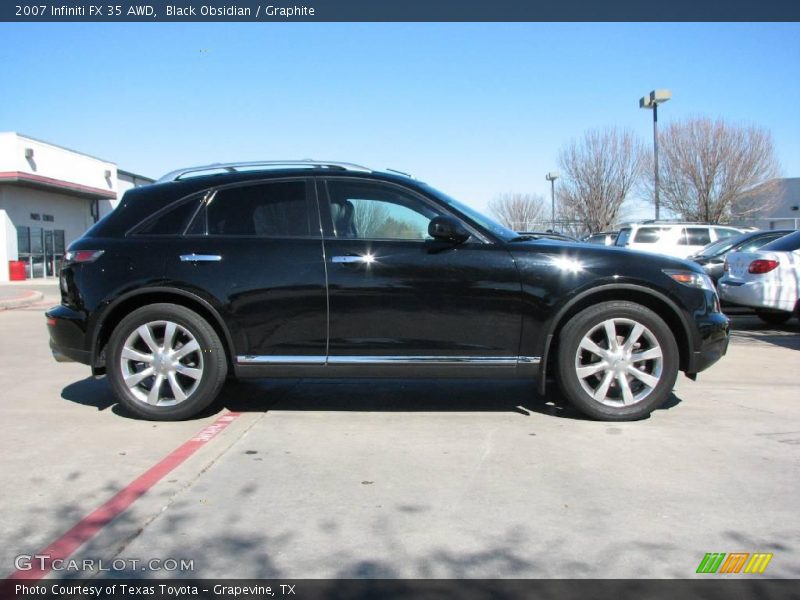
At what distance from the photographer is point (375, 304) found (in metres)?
4.76

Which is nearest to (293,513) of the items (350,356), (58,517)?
(58,517)

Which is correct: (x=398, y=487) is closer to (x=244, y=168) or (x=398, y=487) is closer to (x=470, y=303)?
(x=470, y=303)

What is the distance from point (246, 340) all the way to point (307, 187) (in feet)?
3.98

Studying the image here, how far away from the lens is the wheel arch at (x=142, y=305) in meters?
4.83

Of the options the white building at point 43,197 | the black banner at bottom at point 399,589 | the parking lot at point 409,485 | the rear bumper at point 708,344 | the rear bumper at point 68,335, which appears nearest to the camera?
the black banner at bottom at point 399,589

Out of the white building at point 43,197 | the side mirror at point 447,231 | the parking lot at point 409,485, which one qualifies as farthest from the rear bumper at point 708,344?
the white building at point 43,197

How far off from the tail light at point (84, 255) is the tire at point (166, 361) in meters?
0.52

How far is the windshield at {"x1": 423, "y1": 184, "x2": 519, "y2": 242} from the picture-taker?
4934mm

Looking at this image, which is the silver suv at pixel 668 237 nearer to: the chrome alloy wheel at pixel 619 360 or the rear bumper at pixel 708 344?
the rear bumper at pixel 708 344


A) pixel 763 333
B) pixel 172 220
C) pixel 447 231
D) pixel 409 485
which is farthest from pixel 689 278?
pixel 763 333

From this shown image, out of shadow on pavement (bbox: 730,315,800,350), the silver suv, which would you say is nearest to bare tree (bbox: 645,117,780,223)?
the silver suv

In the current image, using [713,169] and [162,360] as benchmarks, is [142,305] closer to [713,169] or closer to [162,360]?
[162,360]
